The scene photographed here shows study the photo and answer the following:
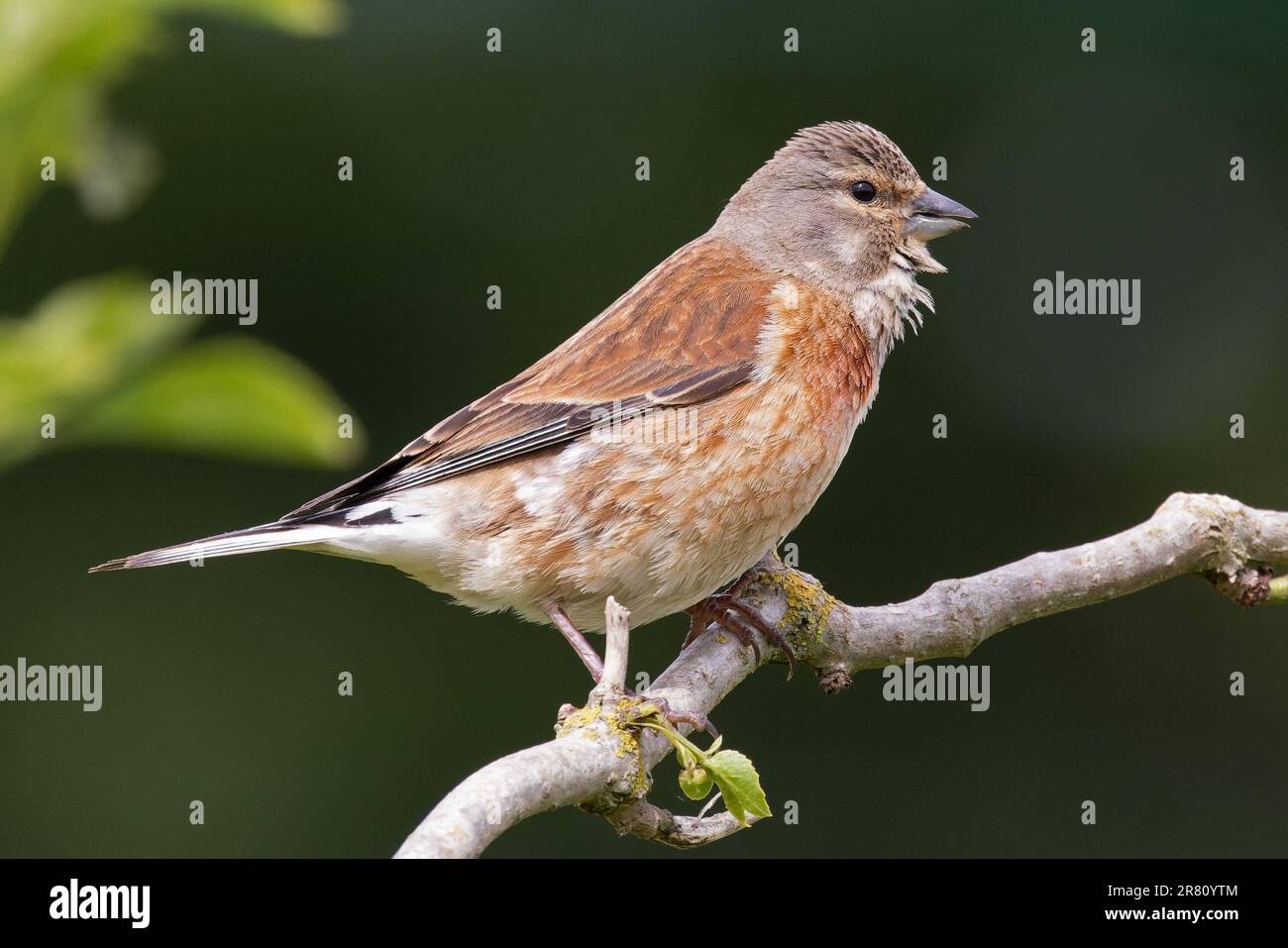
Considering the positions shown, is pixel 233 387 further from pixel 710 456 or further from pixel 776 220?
pixel 776 220

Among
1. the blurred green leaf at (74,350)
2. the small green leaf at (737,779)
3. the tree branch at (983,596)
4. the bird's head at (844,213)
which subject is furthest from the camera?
the bird's head at (844,213)

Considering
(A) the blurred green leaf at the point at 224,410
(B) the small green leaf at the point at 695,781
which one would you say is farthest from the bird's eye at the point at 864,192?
(A) the blurred green leaf at the point at 224,410

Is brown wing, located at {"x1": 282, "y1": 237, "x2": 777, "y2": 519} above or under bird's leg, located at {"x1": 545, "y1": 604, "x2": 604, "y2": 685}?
above

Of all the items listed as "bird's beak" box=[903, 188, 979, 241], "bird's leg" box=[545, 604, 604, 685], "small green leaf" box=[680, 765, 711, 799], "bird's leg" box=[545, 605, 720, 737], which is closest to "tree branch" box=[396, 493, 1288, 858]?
"bird's leg" box=[545, 605, 720, 737]

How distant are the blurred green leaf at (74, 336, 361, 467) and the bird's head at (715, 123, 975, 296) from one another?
81.7 inches

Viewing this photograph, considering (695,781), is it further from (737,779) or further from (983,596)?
(983,596)

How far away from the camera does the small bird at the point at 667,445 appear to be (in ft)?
10.2

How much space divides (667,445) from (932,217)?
3.32 ft

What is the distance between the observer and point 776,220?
3.68 m

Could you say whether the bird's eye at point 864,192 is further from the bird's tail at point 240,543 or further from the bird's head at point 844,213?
the bird's tail at point 240,543

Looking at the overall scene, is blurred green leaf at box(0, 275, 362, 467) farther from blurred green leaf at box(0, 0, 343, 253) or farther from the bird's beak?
the bird's beak

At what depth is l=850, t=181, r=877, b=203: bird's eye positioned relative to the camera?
3.66m

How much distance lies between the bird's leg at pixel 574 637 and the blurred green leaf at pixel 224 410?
4.81 ft

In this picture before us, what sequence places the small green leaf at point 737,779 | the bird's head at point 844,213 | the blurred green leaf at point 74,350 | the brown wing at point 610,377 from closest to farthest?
1. the blurred green leaf at point 74,350
2. the small green leaf at point 737,779
3. the brown wing at point 610,377
4. the bird's head at point 844,213
